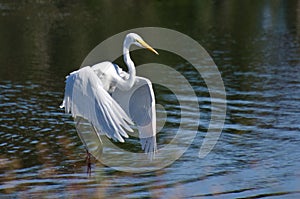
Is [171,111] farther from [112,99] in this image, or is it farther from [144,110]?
[112,99]

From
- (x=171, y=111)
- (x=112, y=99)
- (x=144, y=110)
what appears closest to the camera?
(x=112, y=99)

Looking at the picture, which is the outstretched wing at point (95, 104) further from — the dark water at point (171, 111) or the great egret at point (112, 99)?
the dark water at point (171, 111)

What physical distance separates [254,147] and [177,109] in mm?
3009

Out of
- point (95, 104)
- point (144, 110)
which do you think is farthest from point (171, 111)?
point (95, 104)

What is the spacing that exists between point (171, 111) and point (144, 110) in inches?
149

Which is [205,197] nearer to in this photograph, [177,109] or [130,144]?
[130,144]

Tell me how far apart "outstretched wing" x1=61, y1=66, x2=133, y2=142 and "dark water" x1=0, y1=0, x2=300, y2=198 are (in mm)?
813

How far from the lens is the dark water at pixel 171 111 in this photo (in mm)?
9203

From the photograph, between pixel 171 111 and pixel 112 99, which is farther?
pixel 171 111

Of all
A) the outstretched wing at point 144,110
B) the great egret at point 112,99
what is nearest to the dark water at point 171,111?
the outstretched wing at point 144,110

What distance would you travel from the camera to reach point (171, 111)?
44.6ft

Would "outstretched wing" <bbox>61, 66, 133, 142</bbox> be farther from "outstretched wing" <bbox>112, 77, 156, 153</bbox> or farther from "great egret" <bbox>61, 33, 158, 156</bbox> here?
"outstretched wing" <bbox>112, 77, 156, 153</bbox>

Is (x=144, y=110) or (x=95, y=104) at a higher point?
(x=95, y=104)

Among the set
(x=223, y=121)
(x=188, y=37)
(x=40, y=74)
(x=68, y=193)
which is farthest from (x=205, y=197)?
(x=188, y=37)
